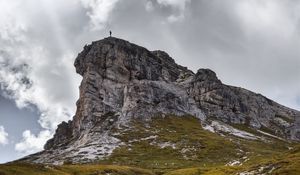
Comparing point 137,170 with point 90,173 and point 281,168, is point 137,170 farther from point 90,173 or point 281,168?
point 281,168

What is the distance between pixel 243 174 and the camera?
434 ft

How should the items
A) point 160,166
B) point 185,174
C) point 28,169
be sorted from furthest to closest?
point 160,166 → point 185,174 → point 28,169

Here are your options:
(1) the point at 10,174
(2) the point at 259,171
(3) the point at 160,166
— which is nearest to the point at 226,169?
(2) the point at 259,171

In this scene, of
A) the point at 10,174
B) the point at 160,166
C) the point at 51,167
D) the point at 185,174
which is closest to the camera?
the point at 10,174

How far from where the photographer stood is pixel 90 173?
136375 mm

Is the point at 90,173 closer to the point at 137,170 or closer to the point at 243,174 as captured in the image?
the point at 137,170

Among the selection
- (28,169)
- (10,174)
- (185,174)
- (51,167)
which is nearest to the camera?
(10,174)

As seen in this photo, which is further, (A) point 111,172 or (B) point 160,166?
(B) point 160,166

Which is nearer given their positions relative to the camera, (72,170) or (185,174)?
(72,170)

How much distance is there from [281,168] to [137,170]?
52.5 metres

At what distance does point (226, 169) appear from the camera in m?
152

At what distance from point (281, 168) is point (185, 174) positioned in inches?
1353

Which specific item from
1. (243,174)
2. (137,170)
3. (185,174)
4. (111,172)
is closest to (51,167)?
(111,172)

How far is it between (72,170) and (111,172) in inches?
513
